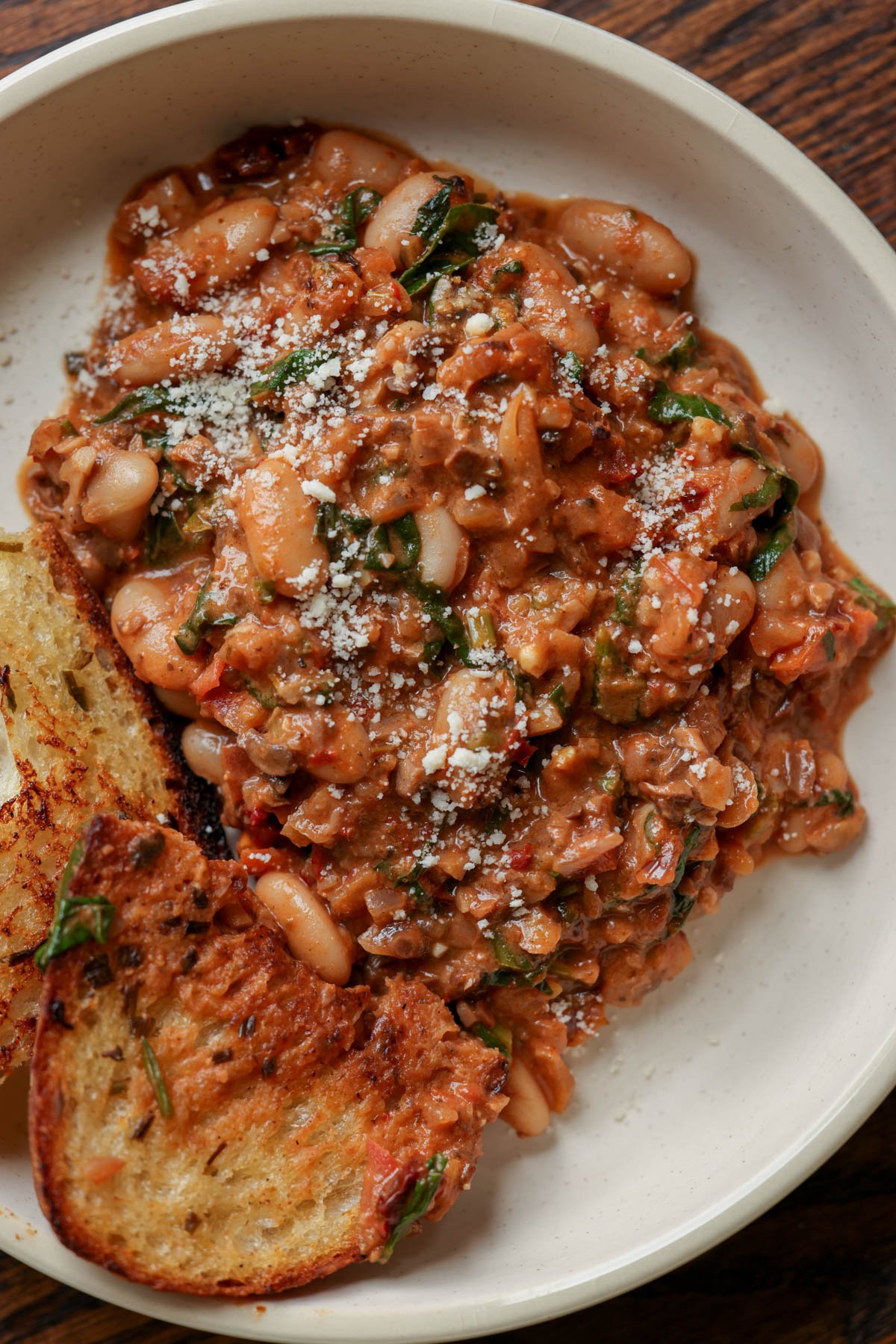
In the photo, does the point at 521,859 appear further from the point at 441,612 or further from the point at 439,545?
the point at 439,545

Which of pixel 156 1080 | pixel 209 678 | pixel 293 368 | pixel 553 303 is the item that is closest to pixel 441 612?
pixel 209 678

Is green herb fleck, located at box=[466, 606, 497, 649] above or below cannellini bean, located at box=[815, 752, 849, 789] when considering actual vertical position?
above

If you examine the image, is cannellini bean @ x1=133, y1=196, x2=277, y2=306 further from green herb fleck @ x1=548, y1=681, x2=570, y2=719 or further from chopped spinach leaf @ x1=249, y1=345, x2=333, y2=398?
green herb fleck @ x1=548, y1=681, x2=570, y2=719

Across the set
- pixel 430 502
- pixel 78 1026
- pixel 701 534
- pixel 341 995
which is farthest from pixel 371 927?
pixel 701 534

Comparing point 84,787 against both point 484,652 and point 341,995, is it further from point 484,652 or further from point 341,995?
point 484,652

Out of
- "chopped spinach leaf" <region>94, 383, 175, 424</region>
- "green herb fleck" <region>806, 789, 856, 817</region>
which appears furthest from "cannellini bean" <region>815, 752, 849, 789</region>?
"chopped spinach leaf" <region>94, 383, 175, 424</region>

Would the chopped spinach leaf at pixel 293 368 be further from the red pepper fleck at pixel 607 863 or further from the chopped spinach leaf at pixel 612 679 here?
the red pepper fleck at pixel 607 863
